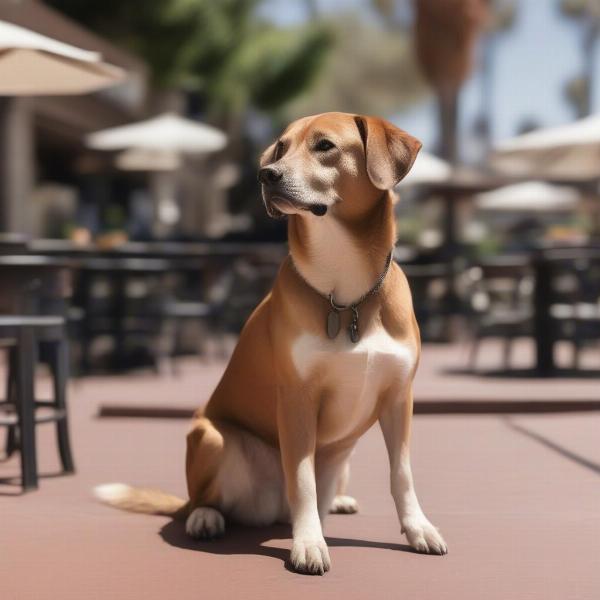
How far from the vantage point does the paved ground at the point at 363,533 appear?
358 cm

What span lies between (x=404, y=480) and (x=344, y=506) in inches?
33.3

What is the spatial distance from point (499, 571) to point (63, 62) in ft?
13.4

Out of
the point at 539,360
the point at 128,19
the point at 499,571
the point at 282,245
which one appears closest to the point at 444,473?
the point at 499,571

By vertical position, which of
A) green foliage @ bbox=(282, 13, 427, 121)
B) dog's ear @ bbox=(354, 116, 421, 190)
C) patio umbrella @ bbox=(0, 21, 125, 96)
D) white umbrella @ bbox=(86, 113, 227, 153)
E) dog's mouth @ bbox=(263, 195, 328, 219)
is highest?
green foliage @ bbox=(282, 13, 427, 121)

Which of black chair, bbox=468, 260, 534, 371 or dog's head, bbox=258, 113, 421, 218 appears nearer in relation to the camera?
dog's head, bbox=258, 113, 421, 218

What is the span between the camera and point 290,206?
3676 mm

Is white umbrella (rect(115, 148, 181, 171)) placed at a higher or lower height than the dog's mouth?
higher

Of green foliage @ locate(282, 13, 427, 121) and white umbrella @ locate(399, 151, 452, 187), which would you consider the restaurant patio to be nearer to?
white umbrella @ locate(399, 151, 452, 187)

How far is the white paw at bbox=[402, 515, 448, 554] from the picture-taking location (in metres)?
4.02

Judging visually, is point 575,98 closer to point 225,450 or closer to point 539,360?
point 539,360

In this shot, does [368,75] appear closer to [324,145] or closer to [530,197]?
[530,197]

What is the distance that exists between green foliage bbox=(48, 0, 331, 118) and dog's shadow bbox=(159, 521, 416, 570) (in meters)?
21.0

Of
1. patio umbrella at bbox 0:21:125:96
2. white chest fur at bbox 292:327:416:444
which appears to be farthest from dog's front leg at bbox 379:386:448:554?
patio umbrella at bbox 0:21:125:96

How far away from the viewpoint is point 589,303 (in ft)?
36.8
